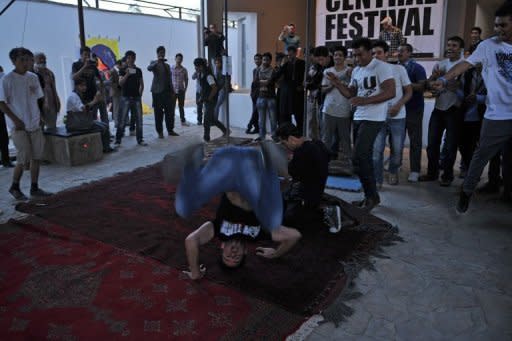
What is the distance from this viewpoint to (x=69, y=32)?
964 cm

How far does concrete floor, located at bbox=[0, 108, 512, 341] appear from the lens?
2.38 metres

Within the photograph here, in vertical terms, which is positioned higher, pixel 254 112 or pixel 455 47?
pixel 455 47

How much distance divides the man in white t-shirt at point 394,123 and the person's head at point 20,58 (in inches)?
137

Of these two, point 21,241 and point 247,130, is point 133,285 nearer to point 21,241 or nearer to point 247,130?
point 21,241

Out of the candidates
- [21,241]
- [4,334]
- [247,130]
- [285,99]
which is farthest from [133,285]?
[247,130]

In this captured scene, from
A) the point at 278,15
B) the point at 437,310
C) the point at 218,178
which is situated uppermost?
the point at 278,15

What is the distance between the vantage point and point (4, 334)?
2.30 metres

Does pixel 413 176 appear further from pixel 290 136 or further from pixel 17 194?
pixel 17 194

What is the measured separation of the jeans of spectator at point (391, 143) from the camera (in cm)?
475

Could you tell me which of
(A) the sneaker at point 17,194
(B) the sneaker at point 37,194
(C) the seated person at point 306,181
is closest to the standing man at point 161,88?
(B) the sneaker at point 37,194

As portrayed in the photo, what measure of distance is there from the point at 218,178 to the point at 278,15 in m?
9.60

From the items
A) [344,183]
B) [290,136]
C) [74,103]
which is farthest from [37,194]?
[344,183]

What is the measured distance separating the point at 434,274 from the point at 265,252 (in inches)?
46.9

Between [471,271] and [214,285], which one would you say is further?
[471,271]
